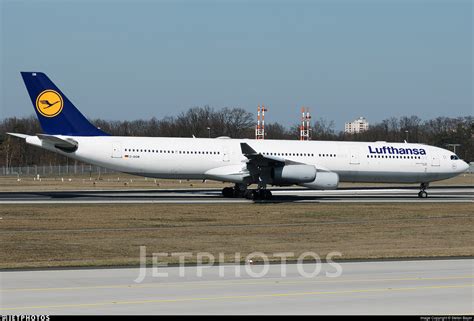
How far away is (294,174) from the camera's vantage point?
42.2 meters

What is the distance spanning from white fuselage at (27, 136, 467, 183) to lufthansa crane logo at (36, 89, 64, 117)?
1.76m

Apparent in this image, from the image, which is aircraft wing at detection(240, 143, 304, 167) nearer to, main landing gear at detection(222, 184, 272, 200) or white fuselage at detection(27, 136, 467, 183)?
main landing gear at detection(222, 184, 272, 200)

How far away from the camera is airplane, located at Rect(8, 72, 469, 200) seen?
42.7 metres

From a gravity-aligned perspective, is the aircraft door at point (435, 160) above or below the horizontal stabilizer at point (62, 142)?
below

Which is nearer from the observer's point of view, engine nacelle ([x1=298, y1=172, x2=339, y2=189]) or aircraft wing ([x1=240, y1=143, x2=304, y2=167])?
aircraft wing ([x1=240, y1=143, x2=304, y2=167])

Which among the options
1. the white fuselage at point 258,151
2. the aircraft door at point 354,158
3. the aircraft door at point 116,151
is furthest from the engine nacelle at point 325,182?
the aircraft door at point 116,151

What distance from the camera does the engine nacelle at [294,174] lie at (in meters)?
42.2

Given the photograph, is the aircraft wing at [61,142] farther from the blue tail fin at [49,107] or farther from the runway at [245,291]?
the runway at [245,291]

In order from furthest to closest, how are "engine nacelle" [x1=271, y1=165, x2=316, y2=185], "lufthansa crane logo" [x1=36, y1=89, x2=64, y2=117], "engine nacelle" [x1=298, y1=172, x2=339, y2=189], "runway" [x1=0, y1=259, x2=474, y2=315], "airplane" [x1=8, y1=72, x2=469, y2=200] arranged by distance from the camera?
"lufthansa crane logo" [x1=36, y1=89, x2=64, y2=117]
"engine nacelle" [x1=298, y1=172, x2=339, y2=189]
"airplane" [x1=8, y1=72, x2=469, y2=200]
"engine nacelle" [x1=271, y1=165, x2=316, y2=185]
"runway" [x1=0, y1=259, x2=474, y2=315]

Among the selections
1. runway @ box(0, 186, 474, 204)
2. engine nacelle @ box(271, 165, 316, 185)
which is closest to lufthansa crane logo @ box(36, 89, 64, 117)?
runway @ box(0, 186, 474, 204)

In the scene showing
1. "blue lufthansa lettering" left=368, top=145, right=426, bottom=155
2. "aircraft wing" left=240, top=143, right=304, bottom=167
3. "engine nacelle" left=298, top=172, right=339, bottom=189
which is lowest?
"engine nacelle" left=298, top=172, right=339, bottom=189

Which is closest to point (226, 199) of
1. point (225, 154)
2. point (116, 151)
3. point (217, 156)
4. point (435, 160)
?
point (217, 156)

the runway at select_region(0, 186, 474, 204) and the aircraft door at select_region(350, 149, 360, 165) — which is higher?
the aircraft door at select_region(350, 149, 360, 165)

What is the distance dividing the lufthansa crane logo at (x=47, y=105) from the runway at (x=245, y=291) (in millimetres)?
26571
